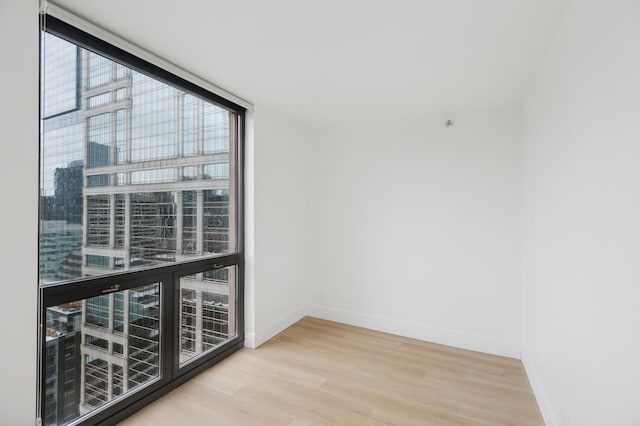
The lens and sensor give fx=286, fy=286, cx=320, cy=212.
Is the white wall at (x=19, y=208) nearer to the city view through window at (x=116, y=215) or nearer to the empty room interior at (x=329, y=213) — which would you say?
the empty room interior at (x=329, y=213)

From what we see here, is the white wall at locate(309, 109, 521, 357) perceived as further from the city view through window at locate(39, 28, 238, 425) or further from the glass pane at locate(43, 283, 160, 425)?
the glass pane at locate(43, 283, 160, 425)

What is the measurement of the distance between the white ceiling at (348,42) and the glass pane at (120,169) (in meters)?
0.33

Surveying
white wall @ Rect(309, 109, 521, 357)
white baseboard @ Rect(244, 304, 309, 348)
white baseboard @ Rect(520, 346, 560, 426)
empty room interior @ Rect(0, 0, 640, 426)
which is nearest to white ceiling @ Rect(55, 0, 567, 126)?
empty room interior @ Rect(0, 0, 640, 426)

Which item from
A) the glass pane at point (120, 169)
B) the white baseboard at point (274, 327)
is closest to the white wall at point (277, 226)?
the white baseboard at point (274, 327)

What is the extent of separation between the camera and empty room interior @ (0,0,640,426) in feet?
4.60

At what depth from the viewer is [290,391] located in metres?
2.41

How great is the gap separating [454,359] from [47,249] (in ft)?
11.4

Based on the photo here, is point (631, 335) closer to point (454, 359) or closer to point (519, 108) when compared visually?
point (454, 359)

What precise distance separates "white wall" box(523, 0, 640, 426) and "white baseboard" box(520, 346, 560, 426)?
0.01m

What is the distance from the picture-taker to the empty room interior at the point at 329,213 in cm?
140

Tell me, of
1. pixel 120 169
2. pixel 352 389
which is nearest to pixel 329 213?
pixel 352 389

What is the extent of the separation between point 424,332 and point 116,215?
3.30 metres

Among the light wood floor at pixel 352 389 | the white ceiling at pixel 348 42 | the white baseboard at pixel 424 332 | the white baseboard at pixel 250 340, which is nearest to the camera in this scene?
the white ceiling at pixel 348 42

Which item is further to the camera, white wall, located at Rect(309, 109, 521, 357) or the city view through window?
white wall, located at Rect(309, 109, 521, 357)
